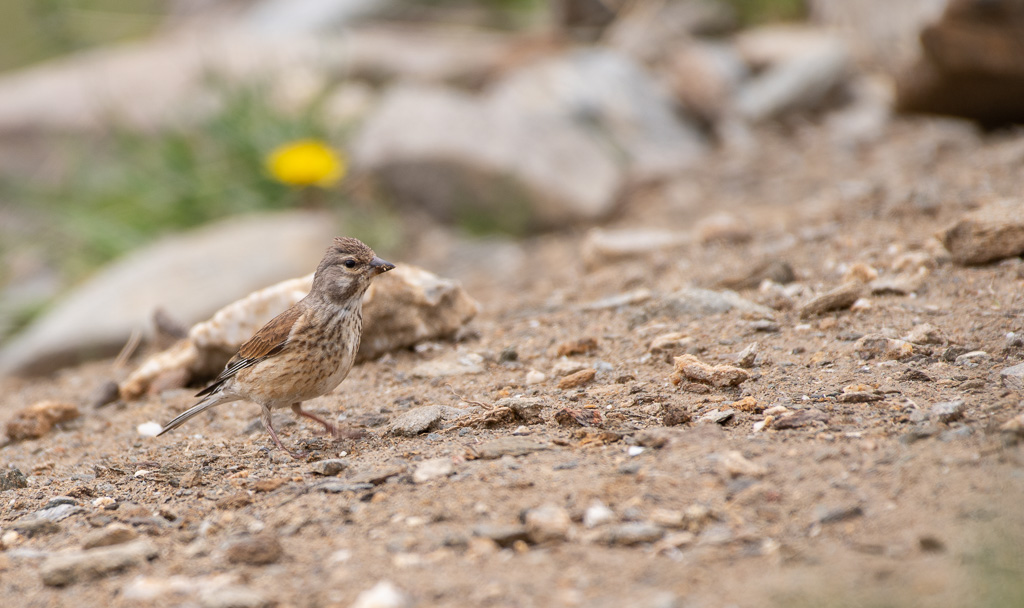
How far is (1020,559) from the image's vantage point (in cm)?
241

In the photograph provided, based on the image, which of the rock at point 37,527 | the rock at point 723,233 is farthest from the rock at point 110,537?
the rock at point 723,233

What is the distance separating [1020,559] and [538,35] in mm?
11089

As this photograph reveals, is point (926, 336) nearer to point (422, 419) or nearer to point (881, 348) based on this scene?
point (881, 348)

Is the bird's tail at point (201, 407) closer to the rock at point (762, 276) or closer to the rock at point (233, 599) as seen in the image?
the rock at point (233, 599)

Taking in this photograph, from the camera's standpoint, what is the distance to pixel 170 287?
23.4ft

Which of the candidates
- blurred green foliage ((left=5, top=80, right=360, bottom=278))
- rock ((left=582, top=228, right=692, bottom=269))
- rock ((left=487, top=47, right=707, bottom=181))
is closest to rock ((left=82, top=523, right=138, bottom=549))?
rock ((left=582, top=228, right=692, bottom=269))

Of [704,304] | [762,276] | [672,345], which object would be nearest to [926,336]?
[672,345]

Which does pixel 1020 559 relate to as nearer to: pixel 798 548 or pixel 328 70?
pixel 798 548

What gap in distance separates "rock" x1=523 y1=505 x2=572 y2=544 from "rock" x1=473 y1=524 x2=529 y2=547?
21mm

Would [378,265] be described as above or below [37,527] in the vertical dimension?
above

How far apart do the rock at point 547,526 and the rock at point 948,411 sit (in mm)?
1351

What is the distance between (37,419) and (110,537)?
2.17 metres

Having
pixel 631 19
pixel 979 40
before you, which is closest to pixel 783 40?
pixel 631 19

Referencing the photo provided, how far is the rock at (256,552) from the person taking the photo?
9.81ft
